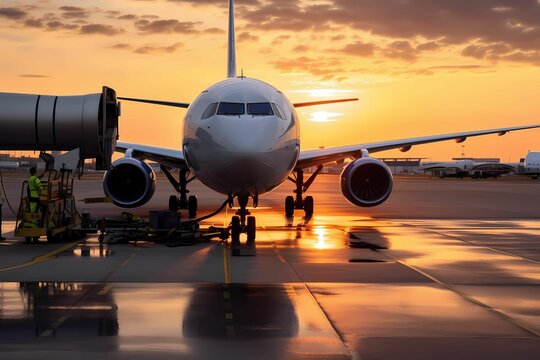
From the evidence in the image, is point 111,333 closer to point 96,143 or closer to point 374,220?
point 96,143

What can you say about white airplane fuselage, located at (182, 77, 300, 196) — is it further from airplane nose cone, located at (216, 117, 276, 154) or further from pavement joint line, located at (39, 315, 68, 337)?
pavement joint line, located at (39, 315, 68, 337)

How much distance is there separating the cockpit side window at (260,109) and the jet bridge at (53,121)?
5057 millimetres

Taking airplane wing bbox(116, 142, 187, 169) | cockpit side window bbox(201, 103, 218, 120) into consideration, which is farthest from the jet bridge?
airplane wing bbox(116, 142, 187, 169)

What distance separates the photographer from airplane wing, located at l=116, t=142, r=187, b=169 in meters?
25.7

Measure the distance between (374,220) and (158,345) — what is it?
65.4 feet

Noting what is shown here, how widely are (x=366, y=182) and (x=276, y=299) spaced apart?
48.0 ft

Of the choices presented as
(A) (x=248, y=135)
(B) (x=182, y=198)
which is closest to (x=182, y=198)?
(B) (x=182, y=198)

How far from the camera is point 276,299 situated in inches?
426

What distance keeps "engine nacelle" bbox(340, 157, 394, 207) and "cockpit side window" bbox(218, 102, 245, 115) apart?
738 centimetres

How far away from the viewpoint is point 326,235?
21000 mm

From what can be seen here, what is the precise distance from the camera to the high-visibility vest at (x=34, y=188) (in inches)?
723

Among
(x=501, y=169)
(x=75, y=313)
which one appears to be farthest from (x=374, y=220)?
(x=501, y=169)

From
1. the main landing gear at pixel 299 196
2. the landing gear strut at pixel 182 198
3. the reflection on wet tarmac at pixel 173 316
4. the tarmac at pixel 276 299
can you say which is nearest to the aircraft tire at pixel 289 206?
the main landing gear at pixel 299 196

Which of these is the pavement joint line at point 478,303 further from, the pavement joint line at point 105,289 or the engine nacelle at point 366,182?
the engine nacelle at point 366,182
